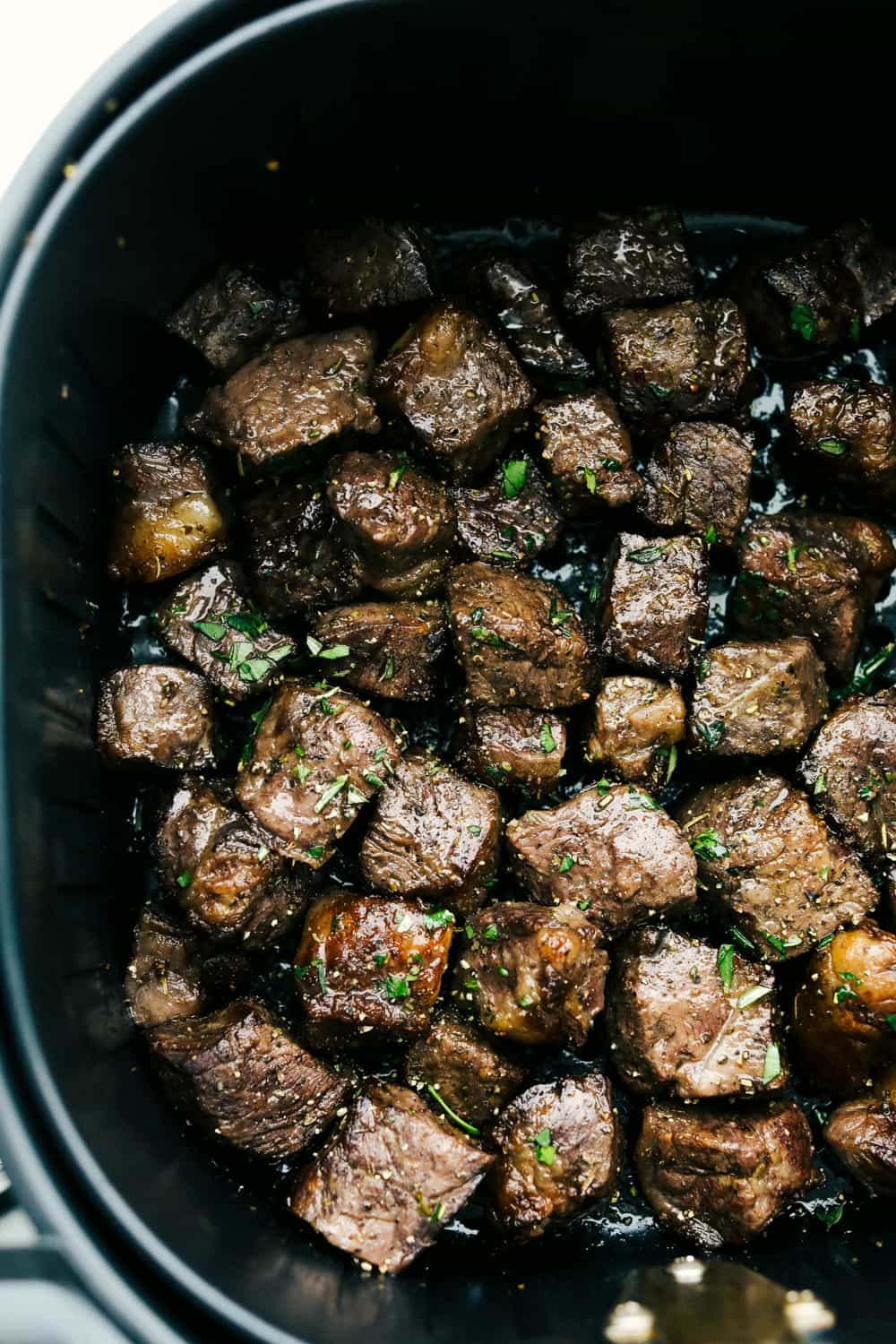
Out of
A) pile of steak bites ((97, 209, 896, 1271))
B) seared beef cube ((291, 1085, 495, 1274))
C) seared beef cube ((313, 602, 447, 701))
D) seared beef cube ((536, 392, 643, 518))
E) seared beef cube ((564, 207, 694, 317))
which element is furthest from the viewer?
seared beef cube ((564, 207, 694, 317))

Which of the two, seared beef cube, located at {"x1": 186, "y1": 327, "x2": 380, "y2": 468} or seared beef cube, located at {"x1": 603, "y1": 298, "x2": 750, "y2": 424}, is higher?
seared beef cube, located at {"x1": 186, "y1": 327, "x2": 380, "y2": 468}

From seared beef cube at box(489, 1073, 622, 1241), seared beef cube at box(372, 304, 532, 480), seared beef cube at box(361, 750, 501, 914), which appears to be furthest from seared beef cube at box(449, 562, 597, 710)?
seared beef cube at box(489, 1073, 622, 1241)

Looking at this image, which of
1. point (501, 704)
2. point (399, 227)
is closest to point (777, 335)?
point (399, 227)

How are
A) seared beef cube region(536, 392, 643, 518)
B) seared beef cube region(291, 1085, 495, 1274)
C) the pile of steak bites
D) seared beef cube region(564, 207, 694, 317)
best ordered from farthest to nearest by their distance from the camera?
seared beef cube region(564, 207, 694, 317) → seared beef cube region(536, 392, 643, 518) → the pile of steak bites → seared beef cube region(291, 1085, 495, 1274)

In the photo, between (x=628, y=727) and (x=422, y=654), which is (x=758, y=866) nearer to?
(x=628, y=727)

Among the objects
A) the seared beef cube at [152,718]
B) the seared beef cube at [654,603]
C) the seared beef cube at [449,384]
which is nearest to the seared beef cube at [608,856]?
the seared beef cube at [654,603]

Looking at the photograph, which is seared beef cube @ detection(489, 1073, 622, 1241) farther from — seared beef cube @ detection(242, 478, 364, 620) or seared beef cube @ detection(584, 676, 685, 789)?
seared beef cube @ detection(242, 478, 364, 620)
